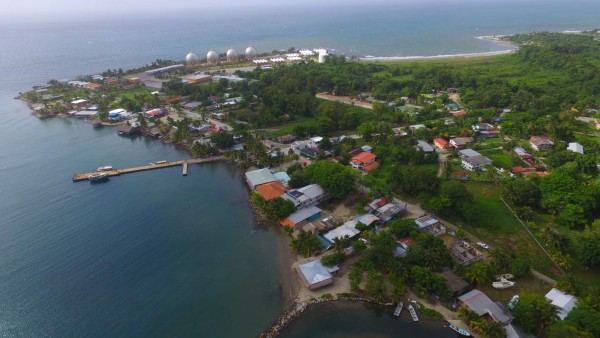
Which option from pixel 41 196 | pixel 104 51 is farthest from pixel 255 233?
pixel 104 51

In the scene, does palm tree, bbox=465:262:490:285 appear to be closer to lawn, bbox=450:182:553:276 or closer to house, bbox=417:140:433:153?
lawn, bbox=450:182:553:276

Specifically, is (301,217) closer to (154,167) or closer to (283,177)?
(283,177)

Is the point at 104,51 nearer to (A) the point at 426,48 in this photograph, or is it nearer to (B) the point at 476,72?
(A) the point at 426,48

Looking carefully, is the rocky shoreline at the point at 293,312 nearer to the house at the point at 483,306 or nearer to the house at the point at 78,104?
the house at the point at 483,306

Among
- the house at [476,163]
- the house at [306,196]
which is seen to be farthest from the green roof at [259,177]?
the house at [476,163]

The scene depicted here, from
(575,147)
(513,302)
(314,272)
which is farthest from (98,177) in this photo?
(575,147)

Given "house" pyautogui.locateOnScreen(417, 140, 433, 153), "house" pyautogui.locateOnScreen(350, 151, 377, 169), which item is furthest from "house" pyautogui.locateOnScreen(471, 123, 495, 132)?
"house" pyautogui.locateOnScreen(350, 151, 377, 169)
